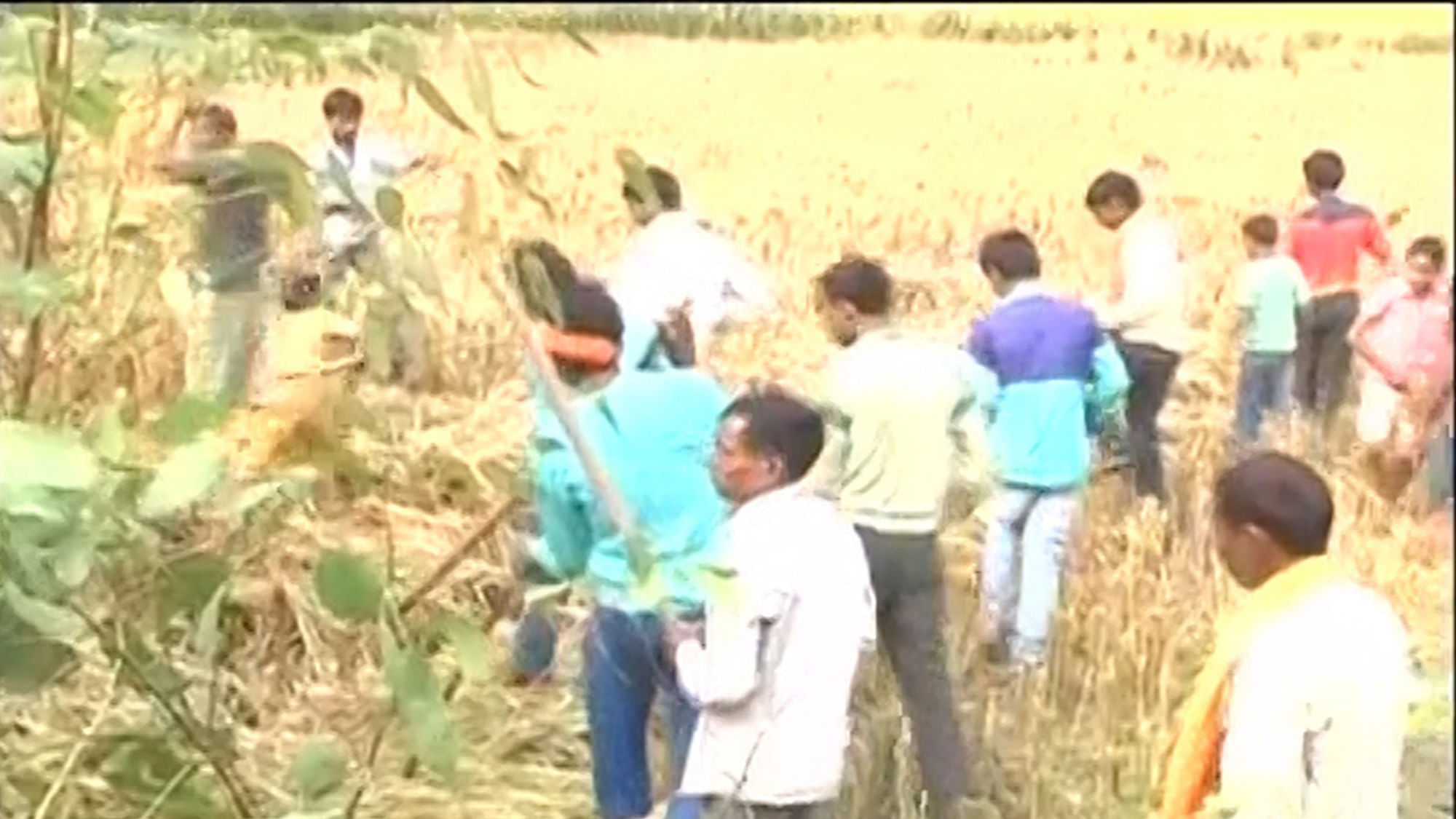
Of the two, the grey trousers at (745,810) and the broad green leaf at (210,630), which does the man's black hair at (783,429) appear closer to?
the grey trousers at (745,810)

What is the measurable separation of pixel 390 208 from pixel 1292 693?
0.53 meters

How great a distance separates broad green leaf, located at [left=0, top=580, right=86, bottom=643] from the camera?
3.20ft

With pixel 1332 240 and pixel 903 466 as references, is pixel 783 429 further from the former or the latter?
pixel 1332 240

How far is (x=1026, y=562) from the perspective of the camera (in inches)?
61.4

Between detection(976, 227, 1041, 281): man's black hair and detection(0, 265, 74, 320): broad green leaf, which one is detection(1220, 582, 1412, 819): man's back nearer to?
detection(976, 227, 1041, 281): man's black hair

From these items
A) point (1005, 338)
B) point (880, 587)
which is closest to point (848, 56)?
point (1005, 338)

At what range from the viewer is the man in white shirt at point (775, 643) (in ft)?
4.24

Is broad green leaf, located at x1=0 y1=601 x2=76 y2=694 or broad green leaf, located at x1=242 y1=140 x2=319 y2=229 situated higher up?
broad green leaf, located at x1=242 y1=140 x2=319 y2=229

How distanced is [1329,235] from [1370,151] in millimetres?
68

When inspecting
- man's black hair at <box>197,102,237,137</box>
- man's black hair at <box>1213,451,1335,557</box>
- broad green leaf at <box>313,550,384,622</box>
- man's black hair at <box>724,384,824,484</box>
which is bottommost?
man's black hair at <box>1213,451,1335,557</box>

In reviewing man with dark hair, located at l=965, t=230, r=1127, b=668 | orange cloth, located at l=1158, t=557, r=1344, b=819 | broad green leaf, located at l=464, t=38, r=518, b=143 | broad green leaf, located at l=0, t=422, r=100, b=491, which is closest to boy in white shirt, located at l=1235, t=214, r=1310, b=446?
man with dark hair, located at l=965, t=230, r=1127, b=668

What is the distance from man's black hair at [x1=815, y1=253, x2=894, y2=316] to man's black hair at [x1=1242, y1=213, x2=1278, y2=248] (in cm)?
28

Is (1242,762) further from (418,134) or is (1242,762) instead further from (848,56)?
(418,134)

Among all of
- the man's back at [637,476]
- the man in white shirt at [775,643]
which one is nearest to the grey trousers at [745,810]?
the man in white shirt at [775,643]
